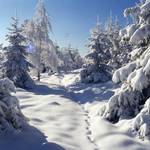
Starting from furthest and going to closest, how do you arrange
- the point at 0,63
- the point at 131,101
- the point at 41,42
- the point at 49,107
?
the point at 41,42 < the point at 0,63 < the point at 49,107 < the point at 131,101

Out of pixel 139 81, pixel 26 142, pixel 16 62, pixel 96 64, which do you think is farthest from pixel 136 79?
pixel 96 64

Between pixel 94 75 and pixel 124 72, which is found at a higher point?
pixel 124 72

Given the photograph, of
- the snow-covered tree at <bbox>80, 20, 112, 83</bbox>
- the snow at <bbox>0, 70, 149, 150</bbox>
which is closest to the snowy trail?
the snow at <bbox>0, 70, 149, 150</bbox>

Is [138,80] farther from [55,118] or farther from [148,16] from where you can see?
[55,118]

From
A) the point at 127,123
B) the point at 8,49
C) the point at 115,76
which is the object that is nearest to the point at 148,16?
the point at 115,76

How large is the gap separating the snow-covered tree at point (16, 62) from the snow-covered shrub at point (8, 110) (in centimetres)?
2170

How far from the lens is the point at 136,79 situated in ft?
44.9

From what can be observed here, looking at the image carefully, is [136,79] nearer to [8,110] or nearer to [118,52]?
[8,110]

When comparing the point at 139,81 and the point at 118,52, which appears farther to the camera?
the point at 118,52

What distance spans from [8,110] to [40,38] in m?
38.9

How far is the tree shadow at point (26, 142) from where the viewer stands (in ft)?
37.3

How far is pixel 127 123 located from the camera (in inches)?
542

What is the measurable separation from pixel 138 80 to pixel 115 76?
1.82 m

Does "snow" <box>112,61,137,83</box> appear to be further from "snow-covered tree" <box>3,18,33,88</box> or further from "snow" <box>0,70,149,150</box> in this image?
"snow-covered tree" <box>3,18,33,88</box>
